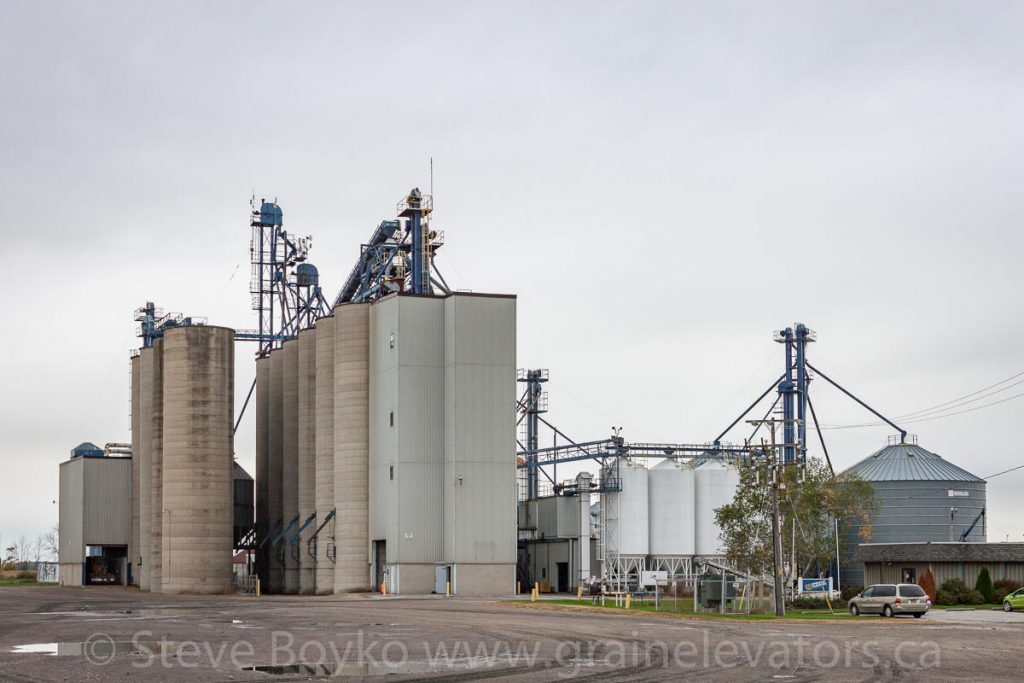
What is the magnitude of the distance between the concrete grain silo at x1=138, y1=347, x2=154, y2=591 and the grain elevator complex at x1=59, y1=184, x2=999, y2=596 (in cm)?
34

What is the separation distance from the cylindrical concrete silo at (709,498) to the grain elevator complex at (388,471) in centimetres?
15

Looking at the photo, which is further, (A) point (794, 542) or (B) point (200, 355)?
(B) point (200, 355)

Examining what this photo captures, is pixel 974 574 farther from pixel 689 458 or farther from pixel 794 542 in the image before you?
pixel 689 458

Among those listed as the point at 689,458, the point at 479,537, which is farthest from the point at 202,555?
the point at 689,458

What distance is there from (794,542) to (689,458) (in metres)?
26.0

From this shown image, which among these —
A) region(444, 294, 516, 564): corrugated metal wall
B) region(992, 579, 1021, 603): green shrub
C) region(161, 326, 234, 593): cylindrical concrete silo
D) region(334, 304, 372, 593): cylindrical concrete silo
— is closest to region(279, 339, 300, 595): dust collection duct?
region(161, 326, 234, 593): cylindrical concrete silo

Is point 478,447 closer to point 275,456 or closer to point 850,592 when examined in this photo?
point 850,592

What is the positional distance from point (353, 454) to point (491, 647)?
173 feet

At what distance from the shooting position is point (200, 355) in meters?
93.3

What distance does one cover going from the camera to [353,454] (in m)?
84.3

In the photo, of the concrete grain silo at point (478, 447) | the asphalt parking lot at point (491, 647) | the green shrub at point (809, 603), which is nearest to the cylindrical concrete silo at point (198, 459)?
the concrete grain silo at point (478, 447)

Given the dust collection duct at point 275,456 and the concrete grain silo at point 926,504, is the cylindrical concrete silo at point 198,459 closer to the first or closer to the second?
the dust collection duct at point 275,456

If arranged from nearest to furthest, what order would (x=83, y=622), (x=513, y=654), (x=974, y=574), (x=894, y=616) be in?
(x=513, y=654)
(x=83, y=622)
(x=894, y=616)
(x=974, y=574)

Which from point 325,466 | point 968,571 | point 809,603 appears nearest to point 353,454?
point 325,466
